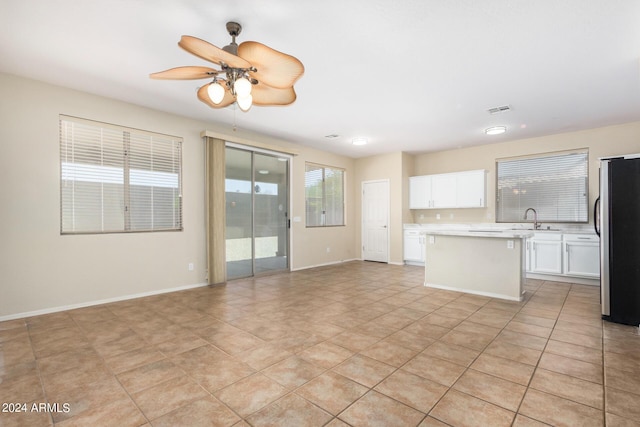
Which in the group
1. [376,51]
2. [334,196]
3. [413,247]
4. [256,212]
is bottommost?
[413,247]

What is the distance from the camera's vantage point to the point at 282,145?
630cm

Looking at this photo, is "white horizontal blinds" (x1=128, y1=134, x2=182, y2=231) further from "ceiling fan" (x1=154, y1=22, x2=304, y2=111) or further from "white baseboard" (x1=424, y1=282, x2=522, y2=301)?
"white baseboard" (x1=424, y1=282, x2=522, y2=301)

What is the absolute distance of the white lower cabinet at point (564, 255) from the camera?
16.2ft

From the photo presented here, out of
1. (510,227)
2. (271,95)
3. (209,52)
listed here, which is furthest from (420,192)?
(209,52)

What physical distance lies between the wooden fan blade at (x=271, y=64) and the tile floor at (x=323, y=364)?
2.24 metres

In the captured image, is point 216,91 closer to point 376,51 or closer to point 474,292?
point 376,51

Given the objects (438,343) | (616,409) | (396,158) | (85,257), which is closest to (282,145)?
(396,158)

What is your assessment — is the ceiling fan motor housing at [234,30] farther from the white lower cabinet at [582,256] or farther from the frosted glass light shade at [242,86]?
the white lower cabinet at [582,256]

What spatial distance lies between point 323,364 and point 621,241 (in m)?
3.51

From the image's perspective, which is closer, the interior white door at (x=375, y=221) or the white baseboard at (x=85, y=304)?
the white baseboard at (x=85, y=304)

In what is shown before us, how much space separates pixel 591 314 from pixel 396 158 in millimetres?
4717

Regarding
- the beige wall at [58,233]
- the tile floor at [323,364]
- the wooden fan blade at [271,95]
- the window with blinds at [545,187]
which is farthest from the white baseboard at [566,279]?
the beige wall at [58,233]

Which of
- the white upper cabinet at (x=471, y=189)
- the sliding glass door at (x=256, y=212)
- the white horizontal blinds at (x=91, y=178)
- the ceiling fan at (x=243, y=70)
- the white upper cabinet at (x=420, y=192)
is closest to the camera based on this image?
the ceiling fan at (x=243, y=70)

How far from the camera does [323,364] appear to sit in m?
2.35
